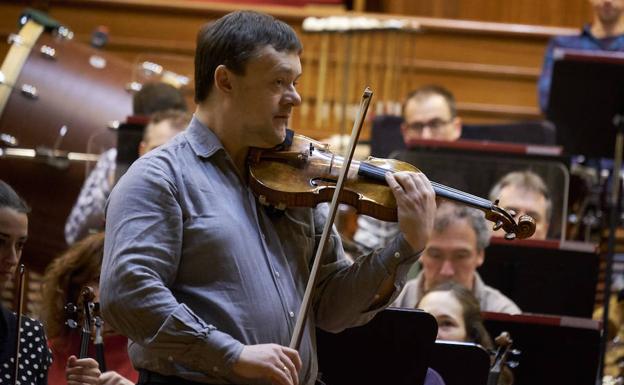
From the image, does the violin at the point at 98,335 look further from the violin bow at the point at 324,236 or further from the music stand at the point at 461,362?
the music stand at the point at 461,362

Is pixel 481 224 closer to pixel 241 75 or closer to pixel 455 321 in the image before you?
pixel 455 321

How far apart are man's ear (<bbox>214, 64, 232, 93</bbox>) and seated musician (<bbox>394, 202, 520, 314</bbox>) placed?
73.9 inches

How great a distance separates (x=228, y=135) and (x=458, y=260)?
1.94 meters

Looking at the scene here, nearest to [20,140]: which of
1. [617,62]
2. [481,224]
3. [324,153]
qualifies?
[481,224]

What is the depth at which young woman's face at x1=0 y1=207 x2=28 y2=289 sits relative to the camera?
9.50ft

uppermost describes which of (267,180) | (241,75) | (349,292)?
(241,75)

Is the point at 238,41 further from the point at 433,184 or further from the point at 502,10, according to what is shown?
the point at 502,10

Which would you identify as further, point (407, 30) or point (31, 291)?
point (407, 30)

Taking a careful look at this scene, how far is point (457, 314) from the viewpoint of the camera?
3707mm

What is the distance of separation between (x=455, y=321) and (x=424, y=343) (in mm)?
703

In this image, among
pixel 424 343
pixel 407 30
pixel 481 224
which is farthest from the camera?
pixel 407 30

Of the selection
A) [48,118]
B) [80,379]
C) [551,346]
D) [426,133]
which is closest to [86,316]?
[80,379]

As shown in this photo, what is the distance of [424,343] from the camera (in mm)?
3020

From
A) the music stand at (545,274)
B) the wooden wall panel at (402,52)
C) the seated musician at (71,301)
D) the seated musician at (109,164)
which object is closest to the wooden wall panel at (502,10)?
the wooden wall panel at (402,52)
